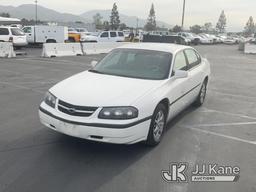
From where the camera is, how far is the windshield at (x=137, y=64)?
17.5 ft

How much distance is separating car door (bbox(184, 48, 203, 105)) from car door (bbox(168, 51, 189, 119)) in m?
0.23

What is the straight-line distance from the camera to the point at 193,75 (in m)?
6.45

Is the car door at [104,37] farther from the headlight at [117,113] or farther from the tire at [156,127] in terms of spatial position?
the headlight at [117,113]

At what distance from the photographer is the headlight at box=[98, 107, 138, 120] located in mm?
4172

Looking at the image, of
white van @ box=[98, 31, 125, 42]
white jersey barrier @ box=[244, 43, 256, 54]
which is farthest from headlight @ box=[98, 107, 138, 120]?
white jersey barrier @ box=[244, 43, 256, 54]

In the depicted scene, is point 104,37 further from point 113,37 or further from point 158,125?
point 158,125

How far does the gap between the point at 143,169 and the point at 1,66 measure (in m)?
11.5

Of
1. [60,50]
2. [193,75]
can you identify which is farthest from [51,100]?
[60,50]

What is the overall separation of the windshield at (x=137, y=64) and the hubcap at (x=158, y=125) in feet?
2.26

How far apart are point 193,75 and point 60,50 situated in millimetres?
14382

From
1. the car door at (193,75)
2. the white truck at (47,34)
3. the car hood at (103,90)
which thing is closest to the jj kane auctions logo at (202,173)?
the car hood at (103,90)

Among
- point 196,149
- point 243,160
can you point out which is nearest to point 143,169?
point 196,149

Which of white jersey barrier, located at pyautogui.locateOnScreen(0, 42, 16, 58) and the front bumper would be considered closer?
the front bumper

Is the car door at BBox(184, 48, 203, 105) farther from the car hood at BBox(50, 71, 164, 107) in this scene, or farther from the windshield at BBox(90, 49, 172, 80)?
the car hood at BBox(50, 71, 164, 107)
